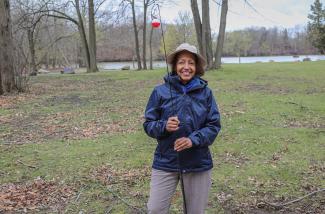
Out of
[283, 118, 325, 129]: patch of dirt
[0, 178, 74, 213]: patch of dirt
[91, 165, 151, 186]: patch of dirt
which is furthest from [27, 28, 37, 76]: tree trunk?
[0, 178, 74, 213]: patch of dirt

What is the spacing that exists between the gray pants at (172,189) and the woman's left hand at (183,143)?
0.29 m

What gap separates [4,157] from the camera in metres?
7.14

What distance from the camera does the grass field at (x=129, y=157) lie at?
5195 mm

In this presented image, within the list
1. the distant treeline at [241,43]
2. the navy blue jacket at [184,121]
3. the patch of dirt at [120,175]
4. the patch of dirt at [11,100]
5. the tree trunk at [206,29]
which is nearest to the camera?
the navy blue jacket at [184,121]

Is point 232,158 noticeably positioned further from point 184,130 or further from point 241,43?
point 241,43

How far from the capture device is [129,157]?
694 cm

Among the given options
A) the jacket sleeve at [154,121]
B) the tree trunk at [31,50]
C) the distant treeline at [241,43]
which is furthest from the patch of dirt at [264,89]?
the distant treeline at [241,43]

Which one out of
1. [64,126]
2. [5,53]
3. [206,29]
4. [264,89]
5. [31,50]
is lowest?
[64,126]

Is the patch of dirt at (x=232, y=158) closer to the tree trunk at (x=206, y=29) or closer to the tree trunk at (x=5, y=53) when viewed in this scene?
the tree trunk at (x=5, y=53)

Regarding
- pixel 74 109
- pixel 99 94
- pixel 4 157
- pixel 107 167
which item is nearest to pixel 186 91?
pixel 107 167

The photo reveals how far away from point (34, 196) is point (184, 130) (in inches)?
118

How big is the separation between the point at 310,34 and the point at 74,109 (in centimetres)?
4957

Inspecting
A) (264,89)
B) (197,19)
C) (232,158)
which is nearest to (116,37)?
(197,19)

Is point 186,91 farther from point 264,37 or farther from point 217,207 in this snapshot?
point 264,37
